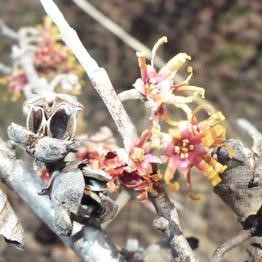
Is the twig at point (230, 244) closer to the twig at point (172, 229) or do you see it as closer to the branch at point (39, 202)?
the twig at point (172, 229)

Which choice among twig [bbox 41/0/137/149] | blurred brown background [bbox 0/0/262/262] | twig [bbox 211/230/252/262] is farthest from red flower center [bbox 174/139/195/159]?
blurred brown background [bbox 0/0/262/262]

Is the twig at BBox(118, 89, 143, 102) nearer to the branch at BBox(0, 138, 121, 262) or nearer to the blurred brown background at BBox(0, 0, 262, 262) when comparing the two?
the branch at BBox(0, 138, 121, 262)

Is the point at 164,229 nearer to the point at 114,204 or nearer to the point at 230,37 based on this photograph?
the point at 114,204

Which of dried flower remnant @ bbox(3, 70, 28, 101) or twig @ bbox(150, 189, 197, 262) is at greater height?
dried flower remnant @ bbox(3, 70, 28, 101)

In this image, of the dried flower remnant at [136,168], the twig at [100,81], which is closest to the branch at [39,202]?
the dried flower remnant at [136,168]

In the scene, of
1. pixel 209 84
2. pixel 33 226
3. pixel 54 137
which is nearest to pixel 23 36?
pixel 54 137

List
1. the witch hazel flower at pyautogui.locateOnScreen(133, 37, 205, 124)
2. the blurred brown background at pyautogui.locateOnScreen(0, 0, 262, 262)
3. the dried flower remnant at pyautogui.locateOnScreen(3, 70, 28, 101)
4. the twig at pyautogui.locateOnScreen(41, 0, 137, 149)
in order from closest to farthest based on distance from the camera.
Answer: the twig at pyautogui.locateOnScreen(41, 0, 137, 149) → the witch hazel flower at pyautogui.locateOnScreen(133, 37, 205, 124) → the dried flower remnant at pyautogui.locateOnScreen(3, 70, 28, 101) → the blurred brown background at pyautogui.locateOnScreen(0, 0, 262, 262)
